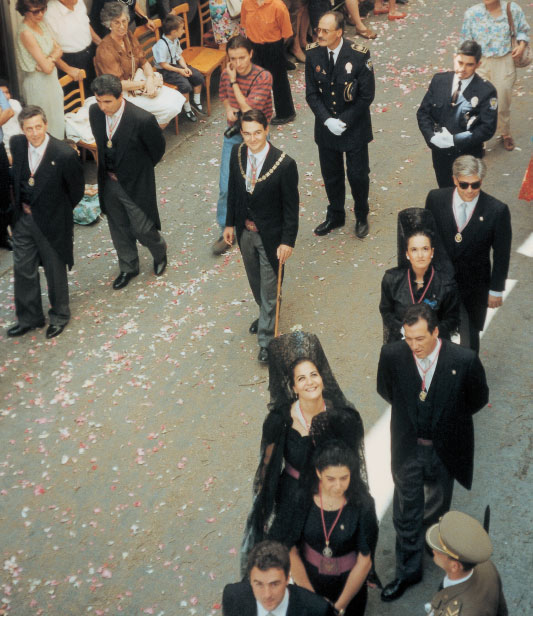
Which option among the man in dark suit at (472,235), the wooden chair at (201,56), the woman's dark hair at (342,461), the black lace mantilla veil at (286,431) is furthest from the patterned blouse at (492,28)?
the woman's dark hair at (342,461)

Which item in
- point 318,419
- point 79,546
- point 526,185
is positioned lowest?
point 79,546

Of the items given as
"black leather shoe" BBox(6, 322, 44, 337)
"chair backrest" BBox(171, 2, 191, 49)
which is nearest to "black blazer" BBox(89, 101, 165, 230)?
"black leather shoe" BBox(6, 322, 44, 337)

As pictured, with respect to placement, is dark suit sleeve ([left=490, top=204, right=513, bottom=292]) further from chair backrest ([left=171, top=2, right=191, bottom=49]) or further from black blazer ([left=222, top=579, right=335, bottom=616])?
chair backrest ([left=171, top=2, right=191, bottom=49])

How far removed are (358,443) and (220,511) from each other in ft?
4.59

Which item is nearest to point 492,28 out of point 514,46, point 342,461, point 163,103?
point 514,46

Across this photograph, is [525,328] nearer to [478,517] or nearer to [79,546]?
[478,517]

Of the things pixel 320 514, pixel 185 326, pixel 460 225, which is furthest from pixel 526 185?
pixel 320 514

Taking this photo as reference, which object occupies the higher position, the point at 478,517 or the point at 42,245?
the point at 42,245

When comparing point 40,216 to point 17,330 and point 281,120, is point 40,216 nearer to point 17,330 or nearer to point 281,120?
point 17,330

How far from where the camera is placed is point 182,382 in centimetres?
685

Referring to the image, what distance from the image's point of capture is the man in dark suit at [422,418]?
4828 mm

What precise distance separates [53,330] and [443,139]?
3.27 m

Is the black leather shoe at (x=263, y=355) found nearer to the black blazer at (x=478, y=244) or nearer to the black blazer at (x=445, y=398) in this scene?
the black blazer at (x=478, y=244)

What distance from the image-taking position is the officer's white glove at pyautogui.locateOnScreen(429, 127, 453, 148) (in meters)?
7.18
